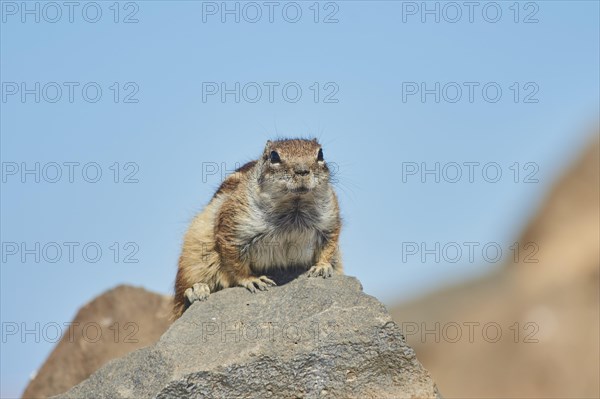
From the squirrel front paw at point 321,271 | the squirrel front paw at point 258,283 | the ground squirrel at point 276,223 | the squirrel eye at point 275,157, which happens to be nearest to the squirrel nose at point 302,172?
the ground squirrel at point 276,223

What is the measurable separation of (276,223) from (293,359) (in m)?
2.18

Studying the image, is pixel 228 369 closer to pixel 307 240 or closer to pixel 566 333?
pixel 307 240

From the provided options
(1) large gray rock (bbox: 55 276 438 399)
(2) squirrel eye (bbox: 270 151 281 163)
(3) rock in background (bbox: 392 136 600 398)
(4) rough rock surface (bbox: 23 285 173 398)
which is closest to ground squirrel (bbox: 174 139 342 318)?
(2) squirrel eye (bbox: 270 151 281 163)

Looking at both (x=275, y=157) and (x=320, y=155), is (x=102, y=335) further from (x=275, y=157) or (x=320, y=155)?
(x=320, y=155)

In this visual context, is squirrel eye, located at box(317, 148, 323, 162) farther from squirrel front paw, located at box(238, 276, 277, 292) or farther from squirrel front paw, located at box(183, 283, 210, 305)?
squirrel front paw, located at box(183, 283, 210, 305)

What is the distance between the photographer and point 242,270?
452 inches

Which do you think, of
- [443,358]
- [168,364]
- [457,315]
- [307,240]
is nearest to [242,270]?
[307,240]

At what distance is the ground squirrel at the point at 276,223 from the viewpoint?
11.3 metres

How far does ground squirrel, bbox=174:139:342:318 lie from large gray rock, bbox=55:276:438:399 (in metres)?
0.92

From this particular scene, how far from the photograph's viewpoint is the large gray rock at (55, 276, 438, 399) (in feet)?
32.1

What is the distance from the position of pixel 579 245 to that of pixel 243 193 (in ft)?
69.7

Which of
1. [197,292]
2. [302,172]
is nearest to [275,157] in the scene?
[302,172]

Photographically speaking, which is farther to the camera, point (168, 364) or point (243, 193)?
point (243, 193)

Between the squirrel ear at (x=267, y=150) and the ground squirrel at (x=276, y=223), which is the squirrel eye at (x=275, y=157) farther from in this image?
the squirrel ear at (x=267, y=150)
